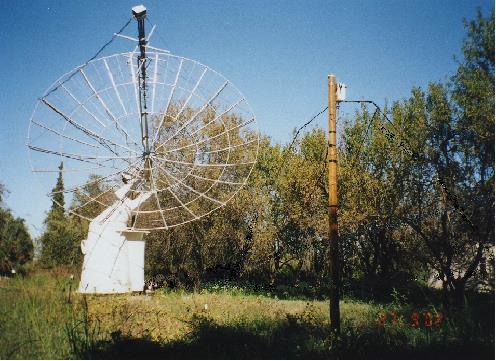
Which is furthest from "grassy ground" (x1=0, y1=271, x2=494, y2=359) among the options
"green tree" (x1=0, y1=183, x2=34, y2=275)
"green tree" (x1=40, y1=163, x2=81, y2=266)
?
"green tree" (x1=40, y1=163, x2=81, y2=266)

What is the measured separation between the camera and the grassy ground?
20.6 ft

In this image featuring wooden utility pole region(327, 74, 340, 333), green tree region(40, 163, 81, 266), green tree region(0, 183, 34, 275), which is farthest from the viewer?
green tree region(40, 163, 81, 266)

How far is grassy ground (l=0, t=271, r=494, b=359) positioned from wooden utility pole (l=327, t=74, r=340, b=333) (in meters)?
0.54

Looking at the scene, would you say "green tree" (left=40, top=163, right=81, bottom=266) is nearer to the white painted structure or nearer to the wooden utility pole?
the white painted structure

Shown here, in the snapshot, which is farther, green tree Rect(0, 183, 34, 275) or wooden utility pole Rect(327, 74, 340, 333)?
wooden utility pole Rect(327, 74, 340, 333)

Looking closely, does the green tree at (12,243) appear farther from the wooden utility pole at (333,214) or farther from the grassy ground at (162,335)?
the wooden utility pole at (333,214)

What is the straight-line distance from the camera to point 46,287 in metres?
6.63

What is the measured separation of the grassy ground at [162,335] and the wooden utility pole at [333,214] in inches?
21.4

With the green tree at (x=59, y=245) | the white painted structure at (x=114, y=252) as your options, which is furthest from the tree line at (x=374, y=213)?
the white painted structure at (x=114, y=252)

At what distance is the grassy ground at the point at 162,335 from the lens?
20.6 feet

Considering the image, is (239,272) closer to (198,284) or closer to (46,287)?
(198,284)

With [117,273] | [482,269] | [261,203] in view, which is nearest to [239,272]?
[261,203]

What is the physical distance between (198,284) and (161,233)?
345 centimetres

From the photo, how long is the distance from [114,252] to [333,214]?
5644 millimetres
